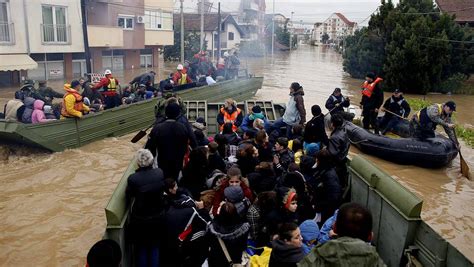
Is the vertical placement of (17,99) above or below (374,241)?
above

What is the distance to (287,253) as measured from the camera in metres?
3.67

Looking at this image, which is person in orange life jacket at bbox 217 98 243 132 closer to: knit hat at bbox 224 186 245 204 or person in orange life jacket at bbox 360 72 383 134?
person in orange life jacket at bbox 360 72 383 134

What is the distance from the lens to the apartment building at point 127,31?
1003 inches

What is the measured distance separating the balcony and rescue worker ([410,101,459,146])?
761 inches

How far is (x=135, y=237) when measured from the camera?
13.9 ft

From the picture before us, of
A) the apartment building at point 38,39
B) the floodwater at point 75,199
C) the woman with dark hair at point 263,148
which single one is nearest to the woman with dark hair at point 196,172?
the woman with dark hair at point 263,148

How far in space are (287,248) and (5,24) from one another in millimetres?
20439

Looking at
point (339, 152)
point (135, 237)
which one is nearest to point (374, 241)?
point (339, 152)

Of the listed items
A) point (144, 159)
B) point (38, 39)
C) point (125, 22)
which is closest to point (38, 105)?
point (144, 159)

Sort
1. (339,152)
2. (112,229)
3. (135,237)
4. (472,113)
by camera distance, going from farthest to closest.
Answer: (472,113), (339,152), (135,237), (112,229)

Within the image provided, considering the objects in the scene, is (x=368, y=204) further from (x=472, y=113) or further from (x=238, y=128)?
(x=472, y=113)

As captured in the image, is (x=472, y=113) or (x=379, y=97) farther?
(x=472, y=113)

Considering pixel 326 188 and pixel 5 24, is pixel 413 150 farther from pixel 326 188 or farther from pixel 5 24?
pixel 5 24

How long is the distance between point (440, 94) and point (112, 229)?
25.5 meters
